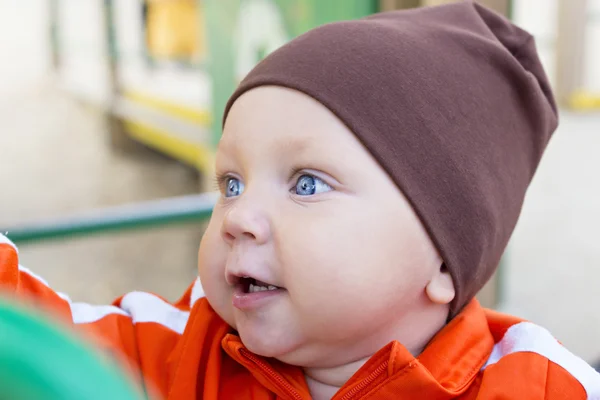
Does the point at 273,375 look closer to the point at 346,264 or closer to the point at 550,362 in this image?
the point at 346,264

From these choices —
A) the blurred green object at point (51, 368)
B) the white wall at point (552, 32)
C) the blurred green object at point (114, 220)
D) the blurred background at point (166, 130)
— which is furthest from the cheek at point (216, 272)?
the white wall at point (552, 32)

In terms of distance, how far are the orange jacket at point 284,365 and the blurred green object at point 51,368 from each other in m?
0.38

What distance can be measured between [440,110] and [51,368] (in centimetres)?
47

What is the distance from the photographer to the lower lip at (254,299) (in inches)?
21.0

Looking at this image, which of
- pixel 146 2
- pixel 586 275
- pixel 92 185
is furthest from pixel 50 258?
pixel 586 275

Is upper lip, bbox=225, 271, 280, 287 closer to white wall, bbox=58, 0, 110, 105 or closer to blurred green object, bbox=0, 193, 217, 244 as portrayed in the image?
blurred green object, bbox=0, 193, 217, 244

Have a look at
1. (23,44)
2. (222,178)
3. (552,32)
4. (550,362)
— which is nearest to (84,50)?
(23,44)

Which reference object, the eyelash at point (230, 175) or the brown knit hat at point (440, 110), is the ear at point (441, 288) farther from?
the eyelash at point (230, 175)

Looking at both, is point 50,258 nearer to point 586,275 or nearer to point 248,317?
point 586,275

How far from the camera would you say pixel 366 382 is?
55cm

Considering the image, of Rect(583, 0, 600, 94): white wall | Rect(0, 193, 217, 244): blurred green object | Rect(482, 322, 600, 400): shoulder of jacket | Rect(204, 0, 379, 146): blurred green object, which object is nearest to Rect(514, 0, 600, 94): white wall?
Rect(583, 0, 600, 94): white wall

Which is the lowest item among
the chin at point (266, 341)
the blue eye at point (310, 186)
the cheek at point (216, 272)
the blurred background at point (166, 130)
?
the blurred background at point (166, 130)

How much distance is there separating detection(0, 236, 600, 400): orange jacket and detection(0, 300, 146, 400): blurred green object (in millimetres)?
381

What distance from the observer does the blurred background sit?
1930mm
